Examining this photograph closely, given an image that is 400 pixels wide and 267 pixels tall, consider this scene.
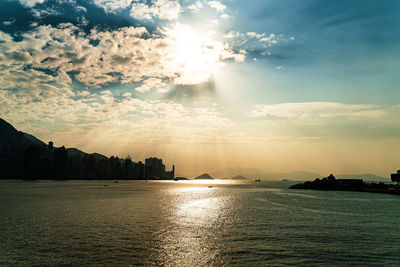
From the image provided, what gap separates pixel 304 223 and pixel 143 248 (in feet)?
105

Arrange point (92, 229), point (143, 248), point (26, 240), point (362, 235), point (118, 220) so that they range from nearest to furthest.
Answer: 1. point (143, 248)
2. point (26, 240)
3. point (362, 235)
4. point (92, 229)
5. point (118, 220)

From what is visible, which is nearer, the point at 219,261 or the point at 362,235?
the point at 219,261

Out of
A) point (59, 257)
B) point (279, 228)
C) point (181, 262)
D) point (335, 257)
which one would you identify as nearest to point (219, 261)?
point (181, 262)

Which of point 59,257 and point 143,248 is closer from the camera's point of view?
point 59,257

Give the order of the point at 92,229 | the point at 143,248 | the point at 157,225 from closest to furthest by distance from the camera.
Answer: the point at 143,248 → the point at 92,229 → the point at 157,225

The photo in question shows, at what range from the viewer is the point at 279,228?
145 ft

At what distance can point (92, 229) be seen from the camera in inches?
1646

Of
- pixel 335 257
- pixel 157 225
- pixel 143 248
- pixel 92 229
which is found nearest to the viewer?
pixel 335 257

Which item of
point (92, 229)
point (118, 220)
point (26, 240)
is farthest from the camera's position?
point (118, 220)

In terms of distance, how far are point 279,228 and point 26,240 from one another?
3657 cm

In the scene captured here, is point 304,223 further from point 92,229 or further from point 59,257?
point 59,257

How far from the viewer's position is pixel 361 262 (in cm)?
2647

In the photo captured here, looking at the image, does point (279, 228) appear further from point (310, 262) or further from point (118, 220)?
point (118, 220)

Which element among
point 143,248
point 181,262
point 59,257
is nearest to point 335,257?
point 181,262
